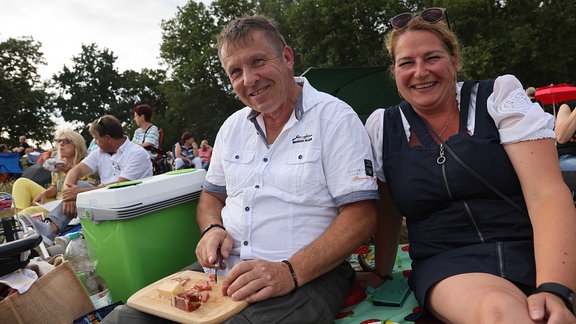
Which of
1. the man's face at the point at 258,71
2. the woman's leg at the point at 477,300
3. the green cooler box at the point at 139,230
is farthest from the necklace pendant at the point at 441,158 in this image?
the green cooler box at the point at 139,230

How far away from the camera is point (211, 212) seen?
2367 millimetres

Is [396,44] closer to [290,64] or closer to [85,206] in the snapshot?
[290,64]

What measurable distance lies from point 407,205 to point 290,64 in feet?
3.27

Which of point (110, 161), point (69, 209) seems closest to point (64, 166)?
point (110, 161)

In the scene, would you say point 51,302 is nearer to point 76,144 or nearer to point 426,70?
point 426,70

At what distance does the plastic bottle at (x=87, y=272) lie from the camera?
2.50 meters

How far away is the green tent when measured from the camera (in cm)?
418

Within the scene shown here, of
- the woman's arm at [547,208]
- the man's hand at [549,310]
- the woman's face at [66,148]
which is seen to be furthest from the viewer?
the woman's face at [66,148]

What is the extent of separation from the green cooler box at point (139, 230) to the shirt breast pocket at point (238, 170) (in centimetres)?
55

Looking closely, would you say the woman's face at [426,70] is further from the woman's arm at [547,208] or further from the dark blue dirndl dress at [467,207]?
the woman's arm at [547,208]

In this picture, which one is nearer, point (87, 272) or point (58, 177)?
point (87, 272)

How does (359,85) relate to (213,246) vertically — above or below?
above

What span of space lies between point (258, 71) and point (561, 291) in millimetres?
1561

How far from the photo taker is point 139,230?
2428 mm
